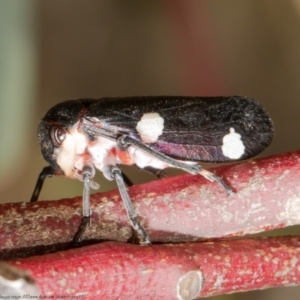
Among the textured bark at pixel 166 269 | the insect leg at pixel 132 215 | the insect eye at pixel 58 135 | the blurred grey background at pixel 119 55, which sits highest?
the blurred grey background at pixel 119 55

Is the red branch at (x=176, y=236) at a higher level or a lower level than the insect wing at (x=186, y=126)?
lower

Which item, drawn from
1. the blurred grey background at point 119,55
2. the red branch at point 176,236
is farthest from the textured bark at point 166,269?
the blurred grey background at point 119,55

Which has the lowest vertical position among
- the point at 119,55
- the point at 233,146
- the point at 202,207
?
the point at 202,207

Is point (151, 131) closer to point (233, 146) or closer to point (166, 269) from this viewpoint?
Answer: point (233, 146)

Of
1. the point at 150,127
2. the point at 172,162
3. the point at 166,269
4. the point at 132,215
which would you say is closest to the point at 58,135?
the point at 150,127

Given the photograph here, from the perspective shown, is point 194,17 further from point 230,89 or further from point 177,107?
point 177,107

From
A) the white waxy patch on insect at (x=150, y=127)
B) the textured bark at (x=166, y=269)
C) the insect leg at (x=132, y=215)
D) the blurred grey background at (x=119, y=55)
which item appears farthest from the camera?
the blurred grey background at (x=119, y=55)

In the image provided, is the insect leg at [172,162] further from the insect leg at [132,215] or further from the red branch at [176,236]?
the insect leg at [132,215]
